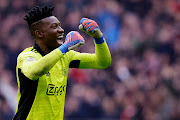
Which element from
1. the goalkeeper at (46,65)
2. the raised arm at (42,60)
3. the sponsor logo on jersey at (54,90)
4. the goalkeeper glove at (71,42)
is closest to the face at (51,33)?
the goalkeeper at (46,65)

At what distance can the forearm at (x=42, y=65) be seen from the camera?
4.23 meters

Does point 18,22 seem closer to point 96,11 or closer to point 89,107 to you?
point 96,11

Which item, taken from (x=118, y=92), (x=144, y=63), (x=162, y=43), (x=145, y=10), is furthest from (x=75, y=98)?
(x=145, y=10)

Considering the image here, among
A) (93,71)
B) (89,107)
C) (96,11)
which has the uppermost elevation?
(96,11)

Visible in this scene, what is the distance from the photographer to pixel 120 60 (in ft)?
36.5

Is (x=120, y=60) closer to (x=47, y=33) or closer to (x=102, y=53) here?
(x=102, y=53)

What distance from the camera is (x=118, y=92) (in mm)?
10398

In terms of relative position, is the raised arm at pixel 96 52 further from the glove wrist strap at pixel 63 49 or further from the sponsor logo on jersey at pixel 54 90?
the sponsor logo on jersey at pixel 54 90

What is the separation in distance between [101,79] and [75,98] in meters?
0.86

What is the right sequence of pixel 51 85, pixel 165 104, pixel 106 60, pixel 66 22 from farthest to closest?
1. pixel 66 22
2. pixel 165 104
3. pixel 106 60
4. pixel 51 85

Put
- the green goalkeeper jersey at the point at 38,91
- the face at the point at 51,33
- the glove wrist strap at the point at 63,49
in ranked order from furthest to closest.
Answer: the face at the point at 51,33 < the green goalkeeper jersey at the point at 38,91 < the glove wrist strap at the point at 63,49

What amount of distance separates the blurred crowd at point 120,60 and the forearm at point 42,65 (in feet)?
19.0

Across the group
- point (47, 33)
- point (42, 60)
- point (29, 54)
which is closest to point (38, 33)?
point (47, 33)

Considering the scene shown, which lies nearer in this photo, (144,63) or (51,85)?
(51,85)
